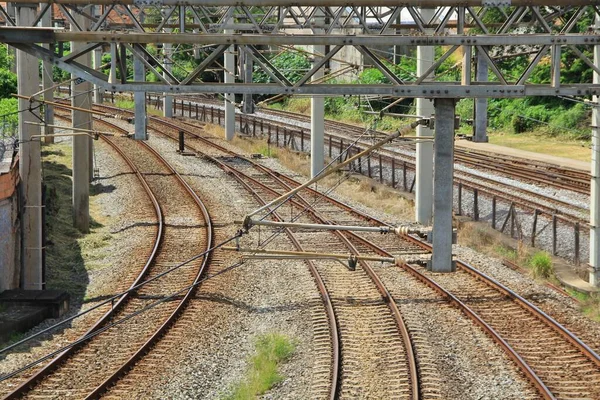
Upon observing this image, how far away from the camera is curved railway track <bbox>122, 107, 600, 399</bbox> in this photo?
12.0m

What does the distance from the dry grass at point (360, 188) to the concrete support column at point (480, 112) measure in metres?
8.30

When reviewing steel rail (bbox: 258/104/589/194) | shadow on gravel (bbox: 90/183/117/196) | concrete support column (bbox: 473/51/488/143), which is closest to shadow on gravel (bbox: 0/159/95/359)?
shadow on gravel (bbox: 90/183/117/196)

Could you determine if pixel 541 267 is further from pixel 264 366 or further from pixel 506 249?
pixel 264 366

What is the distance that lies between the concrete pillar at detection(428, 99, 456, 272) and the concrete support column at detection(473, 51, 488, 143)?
1.66 ft

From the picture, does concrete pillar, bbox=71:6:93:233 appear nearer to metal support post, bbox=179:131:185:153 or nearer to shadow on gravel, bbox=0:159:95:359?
shadow on gravel, bbox=0:159:95:359

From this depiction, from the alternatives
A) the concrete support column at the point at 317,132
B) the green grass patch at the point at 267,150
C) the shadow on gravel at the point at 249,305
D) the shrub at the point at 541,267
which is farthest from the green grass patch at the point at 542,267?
the green grass patch at the point at 267,150

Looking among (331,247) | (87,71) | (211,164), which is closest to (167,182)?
(211,164)

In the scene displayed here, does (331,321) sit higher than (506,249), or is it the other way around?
(506,249)

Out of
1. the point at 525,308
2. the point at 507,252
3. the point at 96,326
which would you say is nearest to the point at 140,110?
the point at 96,326

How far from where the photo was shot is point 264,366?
41.7 feet

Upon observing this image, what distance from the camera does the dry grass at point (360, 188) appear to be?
25500mm

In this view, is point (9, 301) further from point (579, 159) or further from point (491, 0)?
point (579, 159)

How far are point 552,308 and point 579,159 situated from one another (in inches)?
874

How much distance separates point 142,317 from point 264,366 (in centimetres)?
334
